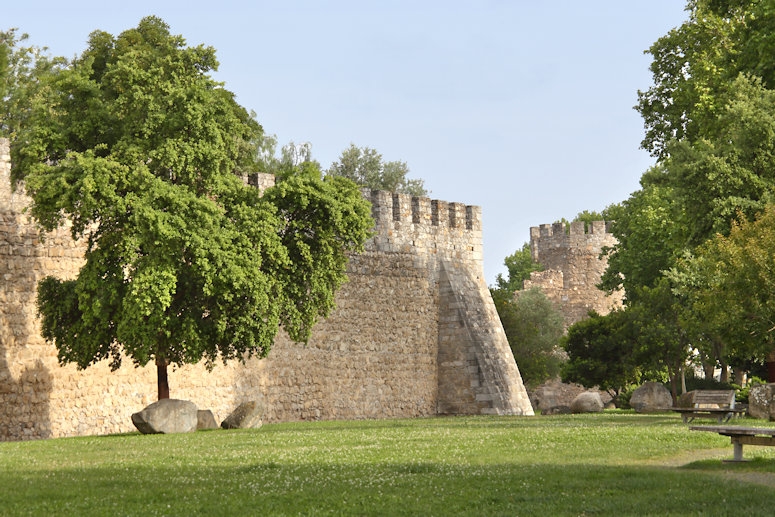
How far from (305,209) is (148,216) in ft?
14.7

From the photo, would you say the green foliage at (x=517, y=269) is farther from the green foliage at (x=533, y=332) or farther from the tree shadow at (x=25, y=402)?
the tree shadow at (x=25, y=402)

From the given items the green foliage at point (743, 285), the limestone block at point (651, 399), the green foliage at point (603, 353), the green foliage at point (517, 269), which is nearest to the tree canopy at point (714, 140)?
the green foliage at point (743, 285)

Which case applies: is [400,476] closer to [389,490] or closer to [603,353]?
[389,490]

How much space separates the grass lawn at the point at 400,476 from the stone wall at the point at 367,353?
237 inches

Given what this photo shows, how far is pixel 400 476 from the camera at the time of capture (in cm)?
1202

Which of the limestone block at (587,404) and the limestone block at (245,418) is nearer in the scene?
the limestone block at (245,418)

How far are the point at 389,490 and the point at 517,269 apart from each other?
233 ft

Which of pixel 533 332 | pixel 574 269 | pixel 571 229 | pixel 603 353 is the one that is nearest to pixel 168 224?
pixel 603 353

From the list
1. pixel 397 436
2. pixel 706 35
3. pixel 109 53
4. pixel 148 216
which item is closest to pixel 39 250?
pixel 148 216

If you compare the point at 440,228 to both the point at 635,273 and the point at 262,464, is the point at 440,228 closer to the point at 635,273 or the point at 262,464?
the point at 635,273

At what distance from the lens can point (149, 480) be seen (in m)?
12.1

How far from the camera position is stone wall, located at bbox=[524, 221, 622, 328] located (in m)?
56.1

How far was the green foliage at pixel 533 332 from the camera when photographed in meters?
43.4

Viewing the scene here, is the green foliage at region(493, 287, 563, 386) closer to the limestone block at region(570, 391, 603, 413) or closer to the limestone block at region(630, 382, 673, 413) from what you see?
the limestone block at region(570, 391, 603, 413)
